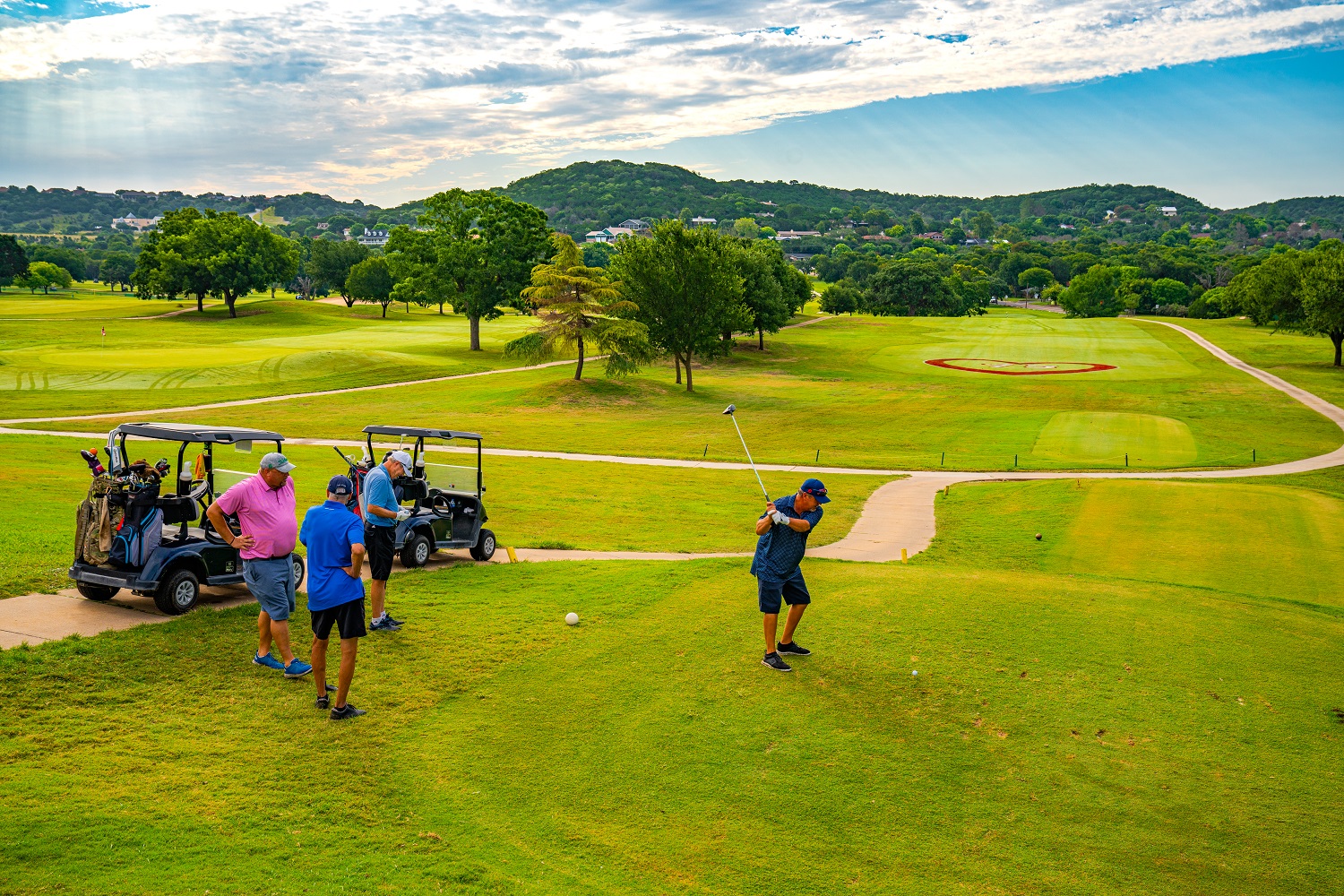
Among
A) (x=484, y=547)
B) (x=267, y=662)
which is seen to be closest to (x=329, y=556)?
(x=267, y=662)

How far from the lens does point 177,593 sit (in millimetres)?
12711

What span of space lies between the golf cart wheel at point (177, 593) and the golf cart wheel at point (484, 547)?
17.7 feet

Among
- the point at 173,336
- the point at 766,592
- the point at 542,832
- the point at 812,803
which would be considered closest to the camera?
the point at 542,832

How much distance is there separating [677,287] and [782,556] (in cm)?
5342

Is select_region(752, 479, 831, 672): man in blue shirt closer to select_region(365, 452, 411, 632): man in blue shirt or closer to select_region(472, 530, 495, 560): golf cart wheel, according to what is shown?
select_region(365, 452, 411, 632): man in blue shirt

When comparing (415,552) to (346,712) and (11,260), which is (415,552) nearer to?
(346,712)

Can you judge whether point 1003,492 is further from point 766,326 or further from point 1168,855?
point 766,326

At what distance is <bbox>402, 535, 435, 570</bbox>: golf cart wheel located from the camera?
16328 mm

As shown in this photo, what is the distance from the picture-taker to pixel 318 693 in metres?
9.99

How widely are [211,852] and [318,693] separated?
2982 millimetres

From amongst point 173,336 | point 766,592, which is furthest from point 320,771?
point 173,336

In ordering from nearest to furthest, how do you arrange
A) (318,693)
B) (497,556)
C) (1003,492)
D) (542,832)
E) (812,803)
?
(542,832), (812,803), (318,693), (497,556), (1003,492)

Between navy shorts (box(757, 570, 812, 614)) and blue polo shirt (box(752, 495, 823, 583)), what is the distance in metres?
0.08

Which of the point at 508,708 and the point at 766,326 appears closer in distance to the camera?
the point at 508,708
